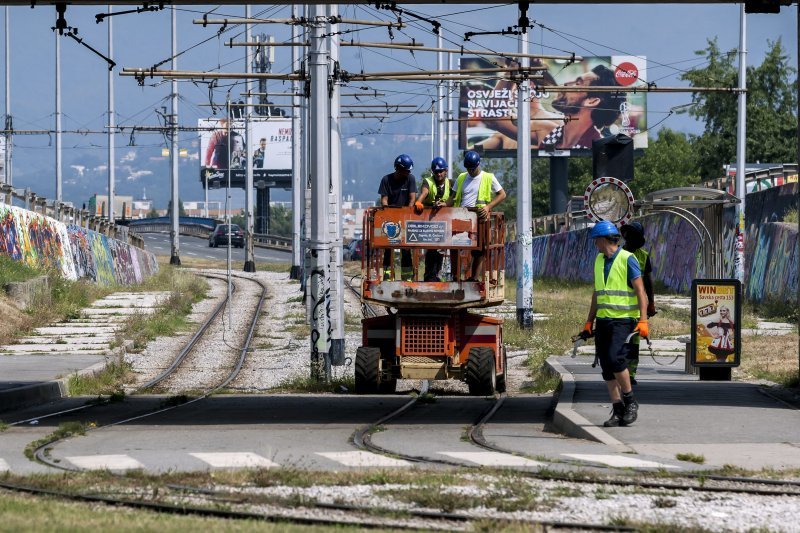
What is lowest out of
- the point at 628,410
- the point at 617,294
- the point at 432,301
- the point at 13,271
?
the point at 628,410

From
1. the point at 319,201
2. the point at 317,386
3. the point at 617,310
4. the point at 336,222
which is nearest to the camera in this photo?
the point at 617,310

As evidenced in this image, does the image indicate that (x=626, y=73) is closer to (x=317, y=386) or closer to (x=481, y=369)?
(x=317, y=386)

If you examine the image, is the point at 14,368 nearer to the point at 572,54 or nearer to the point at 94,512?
the point at 572,54

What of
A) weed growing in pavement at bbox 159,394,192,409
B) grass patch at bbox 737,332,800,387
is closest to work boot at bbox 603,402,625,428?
grass patch at bbox 737,332,800,387

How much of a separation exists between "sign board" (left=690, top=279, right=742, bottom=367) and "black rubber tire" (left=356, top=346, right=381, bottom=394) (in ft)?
13.8

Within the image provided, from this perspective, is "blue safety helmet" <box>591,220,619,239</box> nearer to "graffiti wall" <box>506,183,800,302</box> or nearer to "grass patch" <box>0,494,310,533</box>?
"grass patch" <box>0,494,310,533</box>

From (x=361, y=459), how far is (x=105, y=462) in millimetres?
2117

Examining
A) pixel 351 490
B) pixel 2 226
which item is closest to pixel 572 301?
pixel 2 226

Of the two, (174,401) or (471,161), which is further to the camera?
(471,161)

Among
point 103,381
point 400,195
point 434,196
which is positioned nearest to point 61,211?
point 103,381

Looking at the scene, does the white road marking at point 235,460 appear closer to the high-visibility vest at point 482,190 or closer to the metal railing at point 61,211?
the high-visibility vest at point 482,190

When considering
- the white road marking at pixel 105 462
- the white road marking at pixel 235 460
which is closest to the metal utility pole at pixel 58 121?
the white road marking at pixel 105 462

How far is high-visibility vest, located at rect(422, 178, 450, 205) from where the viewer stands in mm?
19531

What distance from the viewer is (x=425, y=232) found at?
1925cm
